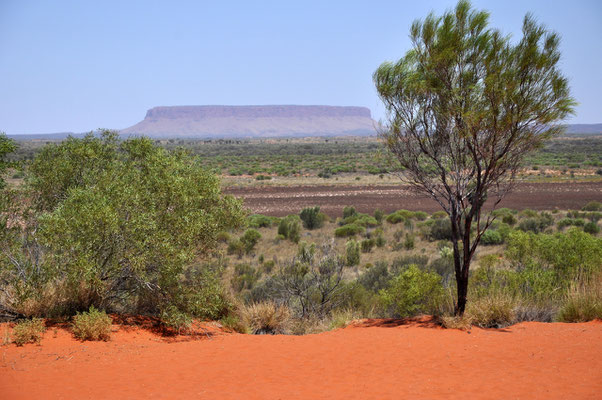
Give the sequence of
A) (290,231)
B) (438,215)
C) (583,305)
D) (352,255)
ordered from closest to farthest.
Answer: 1. (583,305)
2. (352,255)
3. (290,231)
4. (438,215)

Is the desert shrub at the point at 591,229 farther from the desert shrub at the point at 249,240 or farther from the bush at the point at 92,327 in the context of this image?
the bush at the point at 92,327

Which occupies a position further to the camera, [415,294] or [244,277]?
[244,277]

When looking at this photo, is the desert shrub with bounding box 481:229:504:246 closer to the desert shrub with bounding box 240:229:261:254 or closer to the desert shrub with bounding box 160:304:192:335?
the desert shrub with bounding box 240:229:261:254

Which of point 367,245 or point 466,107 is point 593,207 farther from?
point 466,107

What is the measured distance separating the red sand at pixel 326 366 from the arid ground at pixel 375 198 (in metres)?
23.9

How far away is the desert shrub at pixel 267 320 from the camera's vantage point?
11.3 metres

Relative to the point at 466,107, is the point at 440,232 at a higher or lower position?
lower

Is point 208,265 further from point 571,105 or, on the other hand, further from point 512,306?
point 571,105

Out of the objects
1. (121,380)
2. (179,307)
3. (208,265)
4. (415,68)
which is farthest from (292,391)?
(415,68)

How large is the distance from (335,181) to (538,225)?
91.6 ft

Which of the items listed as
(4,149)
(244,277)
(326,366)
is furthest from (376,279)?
(4,149)

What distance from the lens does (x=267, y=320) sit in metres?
11.3

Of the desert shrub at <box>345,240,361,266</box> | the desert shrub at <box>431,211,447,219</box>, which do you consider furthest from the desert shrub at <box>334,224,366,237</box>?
the desert shrub at <box>431,211,447,219</box>

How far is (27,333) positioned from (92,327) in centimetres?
106
